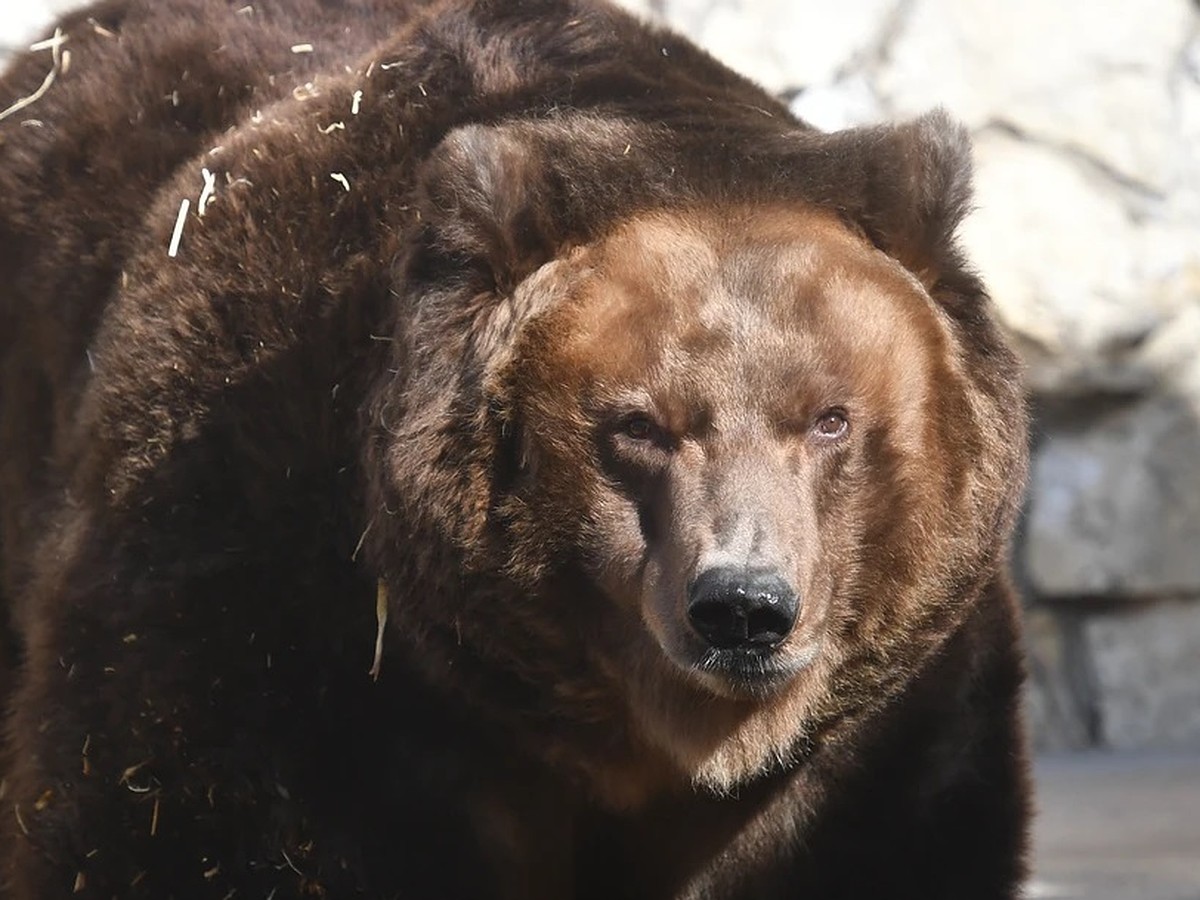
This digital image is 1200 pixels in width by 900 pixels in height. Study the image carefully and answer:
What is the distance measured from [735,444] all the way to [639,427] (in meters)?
0.20

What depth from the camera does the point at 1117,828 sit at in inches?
287

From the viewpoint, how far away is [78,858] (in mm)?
4484

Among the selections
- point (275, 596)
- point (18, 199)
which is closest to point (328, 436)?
point (275, 596)

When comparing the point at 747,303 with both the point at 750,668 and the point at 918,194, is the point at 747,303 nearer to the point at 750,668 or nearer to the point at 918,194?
the point at 918,194

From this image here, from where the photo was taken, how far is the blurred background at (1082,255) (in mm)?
9188

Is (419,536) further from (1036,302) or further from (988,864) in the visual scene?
(1036,302)

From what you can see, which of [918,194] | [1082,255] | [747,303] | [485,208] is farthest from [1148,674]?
[485,208]

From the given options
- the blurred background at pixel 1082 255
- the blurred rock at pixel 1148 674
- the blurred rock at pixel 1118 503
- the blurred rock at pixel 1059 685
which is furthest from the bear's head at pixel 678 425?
the blurred rock at pixel 1059 685

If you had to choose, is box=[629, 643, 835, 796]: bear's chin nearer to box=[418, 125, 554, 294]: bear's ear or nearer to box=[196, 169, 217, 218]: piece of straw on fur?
box=[418, 125, 554, 294]: bear's ear

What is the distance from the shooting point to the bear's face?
3.89 m

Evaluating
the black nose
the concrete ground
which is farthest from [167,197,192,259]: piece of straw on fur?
the concrete ground

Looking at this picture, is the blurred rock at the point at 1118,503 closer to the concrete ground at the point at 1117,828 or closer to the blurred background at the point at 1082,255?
the blurred background at the point at 1082,255

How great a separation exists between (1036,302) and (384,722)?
543 centimetres

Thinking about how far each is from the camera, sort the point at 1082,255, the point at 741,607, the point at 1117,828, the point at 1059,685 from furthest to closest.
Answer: the point at 1059,685 → the point at 1082,255 → the point at 1117,828 → the point at 741,607
